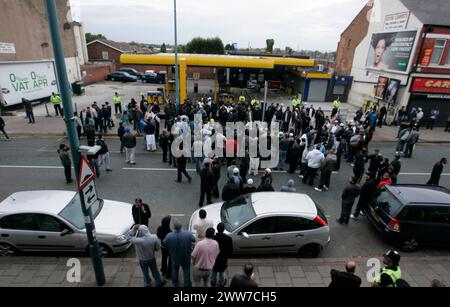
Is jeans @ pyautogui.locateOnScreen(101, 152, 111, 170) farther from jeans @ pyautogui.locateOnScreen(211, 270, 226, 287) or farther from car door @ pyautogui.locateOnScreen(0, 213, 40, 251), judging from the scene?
jeans @ pyautogui.locateOnScreen(211, 270, 226, 287)

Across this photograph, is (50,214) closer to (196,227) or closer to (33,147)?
(196,227)

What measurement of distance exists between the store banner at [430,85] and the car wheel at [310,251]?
58.4 feet

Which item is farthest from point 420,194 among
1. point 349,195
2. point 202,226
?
point 202,226

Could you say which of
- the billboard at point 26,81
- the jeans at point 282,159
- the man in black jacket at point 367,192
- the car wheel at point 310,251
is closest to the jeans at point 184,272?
the car wheel at point 310,251

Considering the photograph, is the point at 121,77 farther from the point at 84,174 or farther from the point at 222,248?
the point at 222,248

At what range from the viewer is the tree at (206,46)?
55844 millimetres

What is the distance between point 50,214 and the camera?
20.4 ft

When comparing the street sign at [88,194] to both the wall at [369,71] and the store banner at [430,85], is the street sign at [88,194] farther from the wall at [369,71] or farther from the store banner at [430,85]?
the store banner at [430,85]

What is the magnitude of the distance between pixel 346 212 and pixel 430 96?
16681 mm

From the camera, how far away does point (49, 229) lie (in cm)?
623
